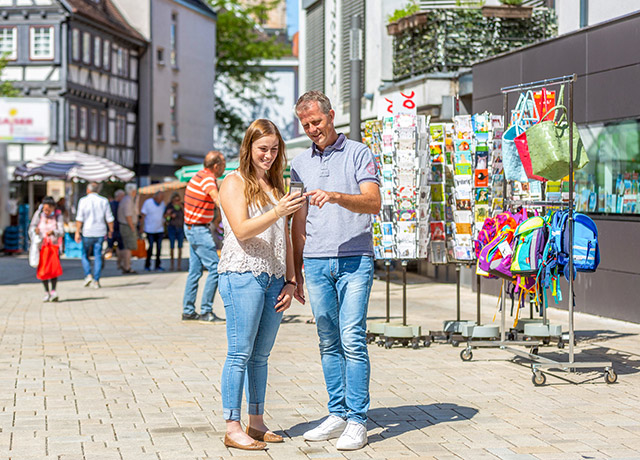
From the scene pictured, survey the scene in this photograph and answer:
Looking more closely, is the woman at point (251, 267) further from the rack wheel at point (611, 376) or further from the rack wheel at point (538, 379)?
the rack wheel at point (611, 376)

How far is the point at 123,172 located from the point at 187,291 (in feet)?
65.9

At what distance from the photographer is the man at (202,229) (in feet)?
42.8

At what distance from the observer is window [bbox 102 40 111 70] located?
48.0m

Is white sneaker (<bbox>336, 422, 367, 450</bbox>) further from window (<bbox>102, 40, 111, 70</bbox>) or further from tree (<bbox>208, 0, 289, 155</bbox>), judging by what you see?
tree (<bbox>208, 0, 289, 155</bbox>)

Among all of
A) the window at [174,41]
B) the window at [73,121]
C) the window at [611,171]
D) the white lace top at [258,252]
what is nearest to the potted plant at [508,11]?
the window at [611,171]

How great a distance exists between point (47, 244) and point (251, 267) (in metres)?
10.7

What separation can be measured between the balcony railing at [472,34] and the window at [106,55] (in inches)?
1233

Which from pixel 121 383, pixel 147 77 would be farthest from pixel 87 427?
pixel 147 77

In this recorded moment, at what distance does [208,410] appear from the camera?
24.6 ft

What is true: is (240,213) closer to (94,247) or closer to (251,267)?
(251,267)

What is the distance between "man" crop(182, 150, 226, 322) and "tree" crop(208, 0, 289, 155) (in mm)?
49073

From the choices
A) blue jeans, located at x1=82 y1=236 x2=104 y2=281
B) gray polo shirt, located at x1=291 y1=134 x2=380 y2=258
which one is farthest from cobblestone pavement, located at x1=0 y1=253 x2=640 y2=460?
blue jeans, located at x1=82 y1=236 x2=104 y2=281

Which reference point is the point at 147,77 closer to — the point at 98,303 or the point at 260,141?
the point at 98,303

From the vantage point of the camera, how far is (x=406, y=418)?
7238 millimetres
